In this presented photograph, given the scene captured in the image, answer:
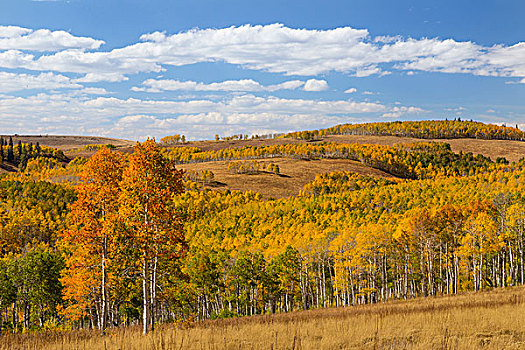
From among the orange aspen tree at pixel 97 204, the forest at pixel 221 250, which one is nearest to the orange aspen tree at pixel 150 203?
the forest at pixel 221 250

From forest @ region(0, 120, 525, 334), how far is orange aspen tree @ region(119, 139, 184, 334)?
0.07 meters

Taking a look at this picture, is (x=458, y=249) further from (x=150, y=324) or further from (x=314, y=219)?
(x=314, y=219)

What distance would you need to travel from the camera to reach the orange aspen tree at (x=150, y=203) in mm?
20875

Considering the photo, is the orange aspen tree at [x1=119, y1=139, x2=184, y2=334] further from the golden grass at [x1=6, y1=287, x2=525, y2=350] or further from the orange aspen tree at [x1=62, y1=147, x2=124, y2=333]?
the golden grass at [x1=6, y1=287, x2=525, y2=350]

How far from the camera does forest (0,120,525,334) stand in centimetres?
2228

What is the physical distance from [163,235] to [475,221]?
54260 millimetres

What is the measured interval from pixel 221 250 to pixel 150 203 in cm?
6750

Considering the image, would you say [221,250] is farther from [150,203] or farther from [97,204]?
[150,203]

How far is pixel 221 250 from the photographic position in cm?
8712

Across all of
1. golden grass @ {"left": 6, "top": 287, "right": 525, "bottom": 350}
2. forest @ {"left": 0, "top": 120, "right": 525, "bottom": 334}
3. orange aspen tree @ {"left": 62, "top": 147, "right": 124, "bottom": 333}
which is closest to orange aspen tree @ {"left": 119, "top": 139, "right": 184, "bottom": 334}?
forest @ {"left": 0, "top": 120, "right": 525, "bottom": 334}

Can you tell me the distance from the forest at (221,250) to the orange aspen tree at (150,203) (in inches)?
2.8

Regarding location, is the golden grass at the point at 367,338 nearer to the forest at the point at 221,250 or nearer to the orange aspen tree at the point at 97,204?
the forest at the point at 221,250

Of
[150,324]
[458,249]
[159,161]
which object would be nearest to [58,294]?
[150,324]

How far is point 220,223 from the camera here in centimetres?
15112
